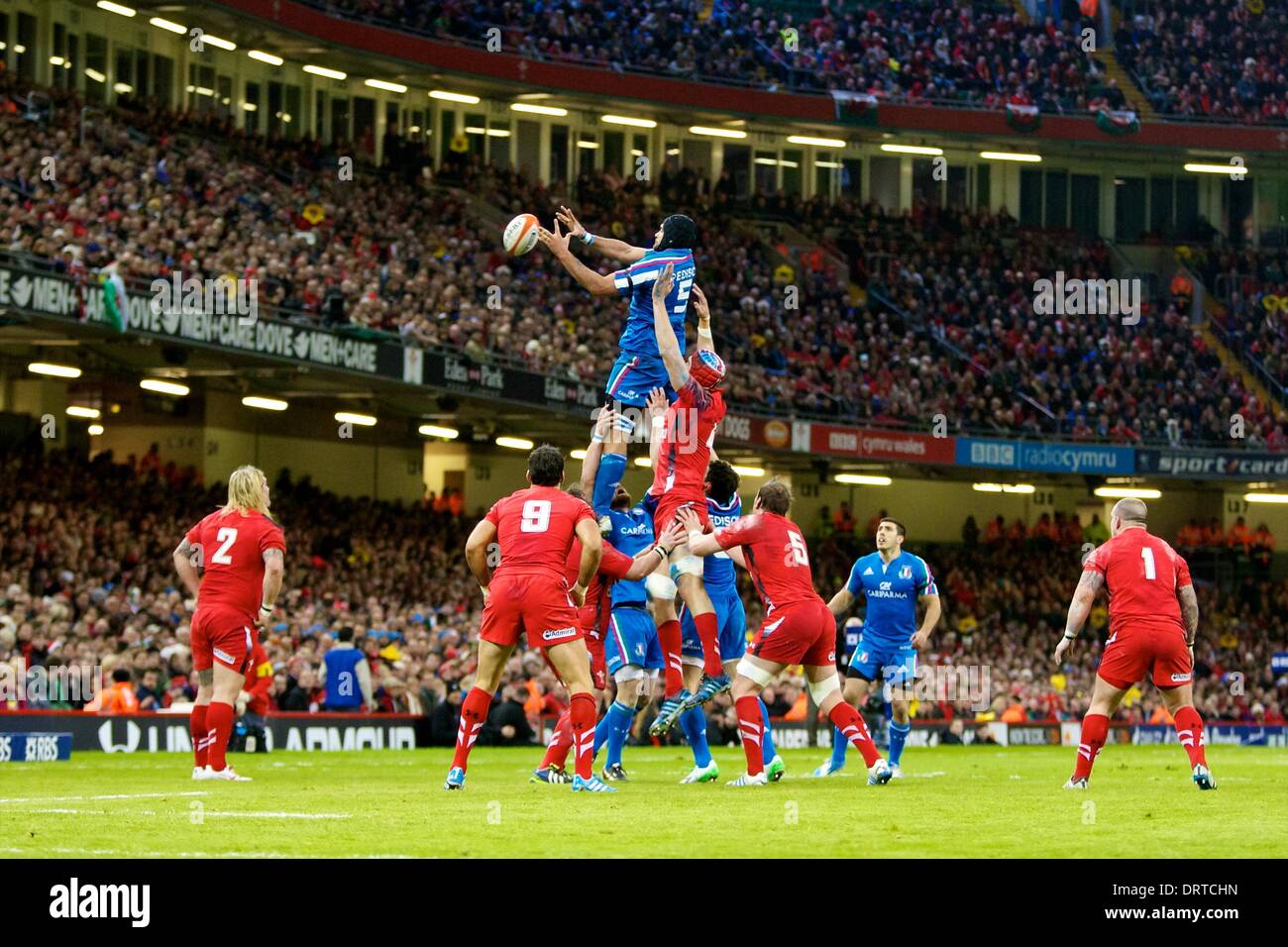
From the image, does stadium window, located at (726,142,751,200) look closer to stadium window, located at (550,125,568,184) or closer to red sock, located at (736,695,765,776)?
stadium window, located at (550,125,568,184)

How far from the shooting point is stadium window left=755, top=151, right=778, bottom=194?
192ft

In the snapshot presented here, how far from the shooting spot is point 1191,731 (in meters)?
16.2

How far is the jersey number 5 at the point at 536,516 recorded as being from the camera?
46.5 ft

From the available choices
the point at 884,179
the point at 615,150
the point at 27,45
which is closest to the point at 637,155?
the point at 615,150

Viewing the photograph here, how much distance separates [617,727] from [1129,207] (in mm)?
49188

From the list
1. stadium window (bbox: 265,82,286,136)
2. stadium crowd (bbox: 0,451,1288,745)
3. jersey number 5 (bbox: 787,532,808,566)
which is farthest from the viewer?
stadium window (bbox: 265,82,286,136)

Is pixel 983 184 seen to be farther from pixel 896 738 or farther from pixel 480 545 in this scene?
pixel 480 545

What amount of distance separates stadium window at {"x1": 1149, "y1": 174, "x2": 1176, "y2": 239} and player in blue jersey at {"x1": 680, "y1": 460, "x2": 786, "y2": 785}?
47624mm

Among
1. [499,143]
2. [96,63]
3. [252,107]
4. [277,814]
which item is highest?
[499,143]

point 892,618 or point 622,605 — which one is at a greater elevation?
point 622,605

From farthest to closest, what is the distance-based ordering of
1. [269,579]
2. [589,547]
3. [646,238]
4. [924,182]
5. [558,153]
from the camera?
1. [924,182]
2. [558,153]
3. [646,238]
4. [269,579]
5. [589,547]

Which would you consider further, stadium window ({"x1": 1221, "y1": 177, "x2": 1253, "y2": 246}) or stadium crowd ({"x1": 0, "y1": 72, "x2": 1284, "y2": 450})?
stadium window ({"x1": 1221, "y1": 177, "x2": 1253, "y2": 246})

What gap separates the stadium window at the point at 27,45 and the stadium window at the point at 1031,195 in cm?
3191

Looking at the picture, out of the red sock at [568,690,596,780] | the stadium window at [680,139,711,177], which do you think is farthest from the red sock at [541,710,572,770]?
the stadium window at [680,139,711,177]
